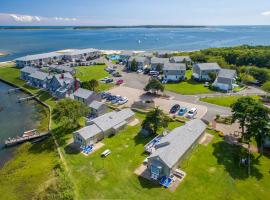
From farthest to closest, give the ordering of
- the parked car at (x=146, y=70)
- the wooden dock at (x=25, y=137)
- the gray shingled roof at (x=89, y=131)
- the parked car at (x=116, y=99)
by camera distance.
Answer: the parked car at (x=146, y=70)
the parked car at (x=116, y=99)
the wooden dock at (x=25, y=137)
the gray shingled roof at (x=89, y=131)

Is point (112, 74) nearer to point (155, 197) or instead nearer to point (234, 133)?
point (234, 133)

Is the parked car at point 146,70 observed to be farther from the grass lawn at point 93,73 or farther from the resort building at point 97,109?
the resort building at point 97,109

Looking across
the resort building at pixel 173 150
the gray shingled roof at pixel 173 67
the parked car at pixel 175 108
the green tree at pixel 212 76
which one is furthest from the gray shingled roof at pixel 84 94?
the green tree at pixel 212 76

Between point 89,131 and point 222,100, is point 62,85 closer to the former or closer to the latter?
point 89,131

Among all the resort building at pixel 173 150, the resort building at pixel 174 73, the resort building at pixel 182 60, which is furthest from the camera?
the resort building at pixel 182 60

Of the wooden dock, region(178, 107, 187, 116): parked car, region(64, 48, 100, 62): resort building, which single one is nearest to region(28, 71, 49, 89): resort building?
the wooden dock

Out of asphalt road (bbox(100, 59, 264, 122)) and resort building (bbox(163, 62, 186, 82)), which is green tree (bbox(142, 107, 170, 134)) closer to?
asphalt road (bbox(100, 59, 264, 122))

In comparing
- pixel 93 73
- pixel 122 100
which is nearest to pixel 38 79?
pixel 93 73

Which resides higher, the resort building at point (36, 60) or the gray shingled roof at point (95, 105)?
the gray shingled roof at point (95, 105)
